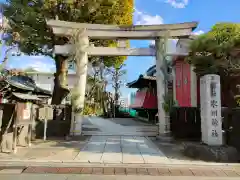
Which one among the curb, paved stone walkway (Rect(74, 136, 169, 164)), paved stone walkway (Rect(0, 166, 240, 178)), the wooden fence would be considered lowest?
paved stone walkway (Rect(0, 166, 240, 178))

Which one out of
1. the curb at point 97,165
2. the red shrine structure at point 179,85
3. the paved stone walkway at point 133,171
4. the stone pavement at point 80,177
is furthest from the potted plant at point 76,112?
the stone pavement at point 80,177

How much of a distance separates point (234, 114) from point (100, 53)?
297 inches

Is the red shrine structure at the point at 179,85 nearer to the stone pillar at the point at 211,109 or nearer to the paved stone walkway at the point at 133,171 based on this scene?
the stone pillar at the point at 211,109

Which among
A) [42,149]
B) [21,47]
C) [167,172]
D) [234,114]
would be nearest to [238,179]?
[167,172]

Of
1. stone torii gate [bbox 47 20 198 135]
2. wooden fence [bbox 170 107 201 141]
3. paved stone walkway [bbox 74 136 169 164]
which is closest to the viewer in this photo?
paved stone walkway [bbox 74 136 169 164]

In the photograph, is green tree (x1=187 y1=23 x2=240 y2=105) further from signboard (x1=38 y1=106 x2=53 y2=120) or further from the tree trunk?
the tree trunk

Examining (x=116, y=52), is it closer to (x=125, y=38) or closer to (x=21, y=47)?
(x=125, y=38)

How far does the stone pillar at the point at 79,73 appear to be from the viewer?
46.8ft

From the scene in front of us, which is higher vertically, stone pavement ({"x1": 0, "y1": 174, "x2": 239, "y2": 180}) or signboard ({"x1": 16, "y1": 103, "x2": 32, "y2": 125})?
signboard ({"x1": 16, "y1": 103, "x2": 32, "y2": 125})

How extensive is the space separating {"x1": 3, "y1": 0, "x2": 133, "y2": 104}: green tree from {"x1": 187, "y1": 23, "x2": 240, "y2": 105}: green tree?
8107 millimetres

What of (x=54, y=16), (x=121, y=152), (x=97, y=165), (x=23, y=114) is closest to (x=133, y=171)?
(x=97, y=165)

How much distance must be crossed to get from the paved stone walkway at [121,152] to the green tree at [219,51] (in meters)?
4.07

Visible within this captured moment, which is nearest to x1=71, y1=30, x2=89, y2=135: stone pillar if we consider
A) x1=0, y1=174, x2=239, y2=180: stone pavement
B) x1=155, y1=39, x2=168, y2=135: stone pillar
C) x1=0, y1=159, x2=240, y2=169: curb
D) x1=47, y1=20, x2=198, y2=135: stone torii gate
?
x1=47, y1=20, x2=198, y2=135: stone torii gate

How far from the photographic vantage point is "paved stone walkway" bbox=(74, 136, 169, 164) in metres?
9.23
